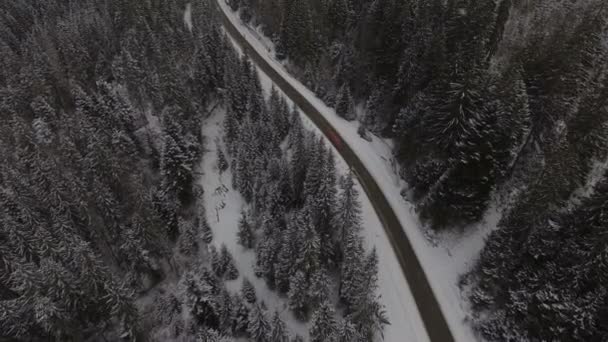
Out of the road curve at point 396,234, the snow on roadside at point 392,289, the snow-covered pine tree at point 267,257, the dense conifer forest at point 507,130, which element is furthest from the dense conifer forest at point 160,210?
the dense conifer forest at point 507,130

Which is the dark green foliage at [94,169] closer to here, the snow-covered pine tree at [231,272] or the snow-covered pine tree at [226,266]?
the snow-covered pine tree at [226,266]

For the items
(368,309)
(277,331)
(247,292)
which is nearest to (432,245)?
(368,309)

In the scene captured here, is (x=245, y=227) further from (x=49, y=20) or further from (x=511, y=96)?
(x=49, y=20)

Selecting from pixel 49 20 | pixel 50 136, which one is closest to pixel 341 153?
pixel 50 136

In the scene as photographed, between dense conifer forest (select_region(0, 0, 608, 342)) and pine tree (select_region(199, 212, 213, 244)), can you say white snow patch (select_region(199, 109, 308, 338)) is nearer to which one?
dense conifer forest (select_region(0, 0, 608, 342))

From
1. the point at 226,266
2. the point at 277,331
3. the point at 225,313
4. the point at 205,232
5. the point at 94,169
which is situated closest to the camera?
the point at 277,331

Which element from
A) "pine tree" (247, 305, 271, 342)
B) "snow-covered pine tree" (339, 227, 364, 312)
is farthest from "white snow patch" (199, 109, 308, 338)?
"snow-covered pine tree" (339, 227, 364, 312)

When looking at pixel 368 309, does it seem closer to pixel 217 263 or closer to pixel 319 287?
pixel 319 287
